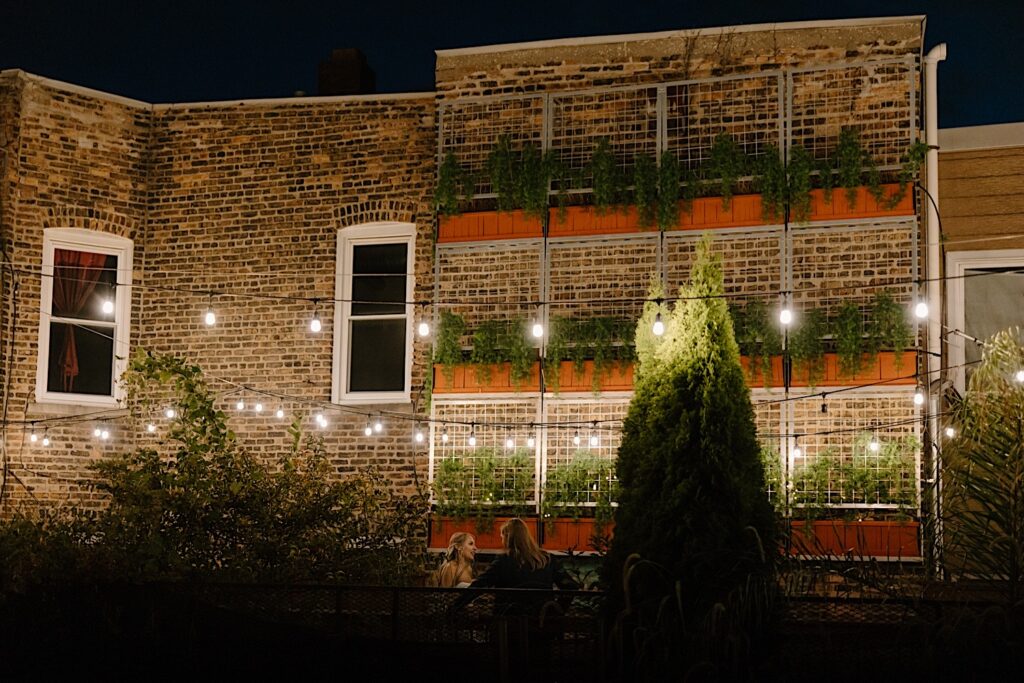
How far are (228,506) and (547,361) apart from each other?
3603 millimetres

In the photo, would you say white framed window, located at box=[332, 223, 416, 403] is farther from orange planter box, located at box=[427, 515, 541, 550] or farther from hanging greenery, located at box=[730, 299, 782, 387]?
hanging greenery, located at box=[730, 299, 782, 387]

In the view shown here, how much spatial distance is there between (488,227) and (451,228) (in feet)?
Result: 1.24

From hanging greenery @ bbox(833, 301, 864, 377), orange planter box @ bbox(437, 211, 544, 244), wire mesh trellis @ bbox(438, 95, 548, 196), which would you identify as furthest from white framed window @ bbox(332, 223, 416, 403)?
hanging greenery @ bbox(833, 301, 864, 377)

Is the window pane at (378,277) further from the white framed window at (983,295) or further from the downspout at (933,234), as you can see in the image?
the white framed window at (983,295)

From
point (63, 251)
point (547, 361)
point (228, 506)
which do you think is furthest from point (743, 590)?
point (63, 251)

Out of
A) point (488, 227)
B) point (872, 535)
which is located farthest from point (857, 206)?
point (488, 227)

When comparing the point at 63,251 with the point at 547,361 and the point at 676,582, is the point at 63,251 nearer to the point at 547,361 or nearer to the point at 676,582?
the point at 547,361

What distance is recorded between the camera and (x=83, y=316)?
542 inches

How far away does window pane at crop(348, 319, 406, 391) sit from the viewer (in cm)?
1338

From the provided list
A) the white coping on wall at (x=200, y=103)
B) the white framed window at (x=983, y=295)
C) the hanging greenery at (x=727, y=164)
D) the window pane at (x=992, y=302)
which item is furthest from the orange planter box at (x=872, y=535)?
the white coping on wall at (x=200, y=103)

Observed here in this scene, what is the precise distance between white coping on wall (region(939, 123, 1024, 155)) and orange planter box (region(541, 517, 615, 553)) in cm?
482

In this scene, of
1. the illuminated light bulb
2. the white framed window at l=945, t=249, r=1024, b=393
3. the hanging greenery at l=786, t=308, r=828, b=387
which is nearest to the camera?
the illuminated light bulb

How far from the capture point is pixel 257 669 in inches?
325

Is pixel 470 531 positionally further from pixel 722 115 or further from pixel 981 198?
pixel 981 198
